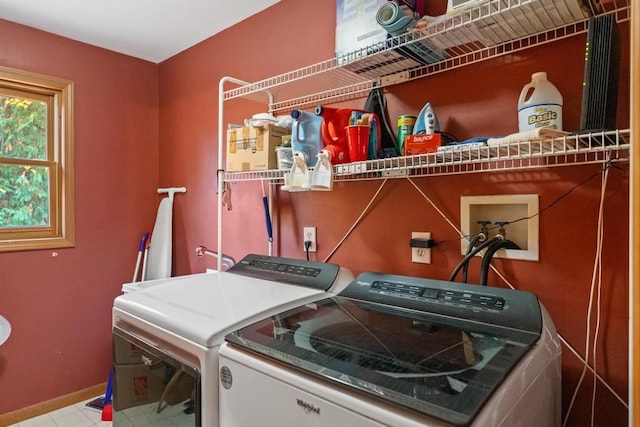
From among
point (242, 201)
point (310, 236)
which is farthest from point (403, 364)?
point (242, 201)

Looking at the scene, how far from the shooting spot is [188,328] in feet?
3.49

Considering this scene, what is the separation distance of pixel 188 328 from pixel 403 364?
1.98 feet

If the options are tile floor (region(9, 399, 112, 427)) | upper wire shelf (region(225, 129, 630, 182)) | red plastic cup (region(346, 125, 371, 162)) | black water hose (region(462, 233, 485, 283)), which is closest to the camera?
upper wire shelf (region(225, 129, 630, 182))

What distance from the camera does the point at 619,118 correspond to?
104cm

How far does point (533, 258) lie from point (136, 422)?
148cm

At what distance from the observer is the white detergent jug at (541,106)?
41.4 inches

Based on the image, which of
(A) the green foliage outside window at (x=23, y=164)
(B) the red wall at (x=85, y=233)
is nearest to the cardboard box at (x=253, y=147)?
(B) the red wall at (x=85, y=233)

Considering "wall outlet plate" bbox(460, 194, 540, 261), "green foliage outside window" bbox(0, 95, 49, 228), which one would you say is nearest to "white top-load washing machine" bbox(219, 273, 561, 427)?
"wall outlet plate" bbox(460, 194, 540, 261)

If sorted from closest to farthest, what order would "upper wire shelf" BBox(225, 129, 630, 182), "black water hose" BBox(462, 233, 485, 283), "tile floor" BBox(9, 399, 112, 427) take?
1. "upper wire shelf" BBox(225, 129, 630, 182)
2. "black water hose" BBox(462, 233, 485, 283)
3. "tile floor" BBox(9, 399, 112, 427)

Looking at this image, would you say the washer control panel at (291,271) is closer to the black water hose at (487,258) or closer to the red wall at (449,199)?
the red wall at (449,199)

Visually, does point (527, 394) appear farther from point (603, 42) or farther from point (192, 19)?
point (192, 19)

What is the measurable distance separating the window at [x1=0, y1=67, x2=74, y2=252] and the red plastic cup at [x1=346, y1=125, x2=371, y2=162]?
202cm

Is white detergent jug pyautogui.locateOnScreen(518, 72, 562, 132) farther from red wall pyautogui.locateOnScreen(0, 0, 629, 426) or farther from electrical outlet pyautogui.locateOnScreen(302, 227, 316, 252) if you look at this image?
electrical outlet pyautogui.locateOnScreen(302, 227, 316, 252)

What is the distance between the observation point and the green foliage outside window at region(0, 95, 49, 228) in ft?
7.59
